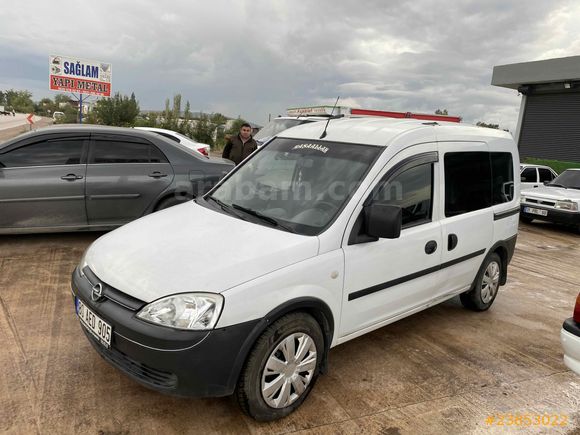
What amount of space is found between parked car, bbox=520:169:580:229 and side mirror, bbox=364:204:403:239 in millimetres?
8836

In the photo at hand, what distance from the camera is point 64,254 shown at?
218 inches

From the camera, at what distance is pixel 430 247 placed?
11.7 feet

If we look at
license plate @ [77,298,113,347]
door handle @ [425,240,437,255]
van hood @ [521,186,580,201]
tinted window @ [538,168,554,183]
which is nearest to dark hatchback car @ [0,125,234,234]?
license plate @ [77,298,113,347]

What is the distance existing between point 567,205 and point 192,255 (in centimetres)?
989

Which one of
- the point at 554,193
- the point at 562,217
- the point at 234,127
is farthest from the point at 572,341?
the point at 234,127

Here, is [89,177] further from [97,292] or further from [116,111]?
[116,111]

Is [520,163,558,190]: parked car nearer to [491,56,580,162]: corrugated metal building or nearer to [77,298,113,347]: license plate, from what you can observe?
[491,56,580,162]: corrugated metal building

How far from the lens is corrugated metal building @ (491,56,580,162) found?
20.3m

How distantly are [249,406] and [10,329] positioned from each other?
2.32 meters

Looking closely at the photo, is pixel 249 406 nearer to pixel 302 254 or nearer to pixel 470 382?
pixel 302 254

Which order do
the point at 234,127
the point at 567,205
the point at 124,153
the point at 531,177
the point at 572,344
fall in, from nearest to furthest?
1. the point at 572,344
2. the point at 124,153
3. the point at 567,205
4. the point at 531,177
5. the point at 234,127

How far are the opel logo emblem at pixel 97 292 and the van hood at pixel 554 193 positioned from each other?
1034cm

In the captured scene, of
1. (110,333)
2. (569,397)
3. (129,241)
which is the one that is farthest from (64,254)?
(569,397)

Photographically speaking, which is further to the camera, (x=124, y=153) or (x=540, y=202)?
(x=540, y=202)
